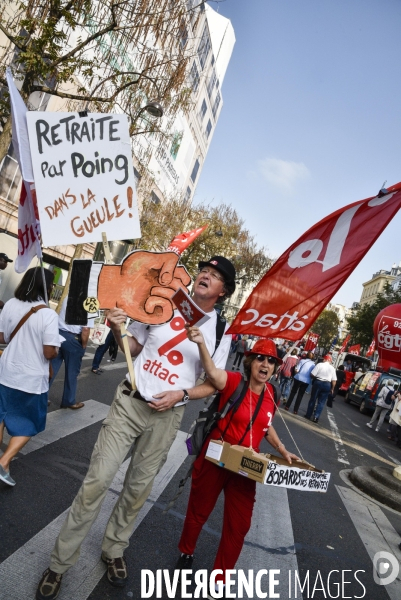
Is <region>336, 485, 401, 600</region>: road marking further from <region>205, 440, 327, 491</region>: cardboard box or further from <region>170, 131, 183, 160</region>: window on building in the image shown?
<region>170, 131, 183, 160</region>: window on building

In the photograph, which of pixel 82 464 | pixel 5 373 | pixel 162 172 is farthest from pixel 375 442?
pixel 162 172

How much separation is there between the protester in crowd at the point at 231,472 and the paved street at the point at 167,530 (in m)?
0.41

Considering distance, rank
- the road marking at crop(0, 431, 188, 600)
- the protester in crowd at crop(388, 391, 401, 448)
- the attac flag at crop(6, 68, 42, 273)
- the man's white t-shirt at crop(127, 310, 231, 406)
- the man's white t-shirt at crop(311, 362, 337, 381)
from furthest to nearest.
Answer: the man's white t-shirt at crop(311, 362, 337, 381) < the protester in crowd at crop(388, 391, 401, 448) < the attac flag at crop(6, 68, 42, 273) < the man's white t-shirt at crop(127, 310, 231, 406) < the road marking at crop(0, 431, 188, 600)

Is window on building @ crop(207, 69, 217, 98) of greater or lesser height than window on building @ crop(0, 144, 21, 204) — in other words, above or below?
above

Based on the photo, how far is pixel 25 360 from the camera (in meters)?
4.02

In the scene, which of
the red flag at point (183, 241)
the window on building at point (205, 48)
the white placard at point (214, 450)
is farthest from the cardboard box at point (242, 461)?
the window on building at point (205, 48)

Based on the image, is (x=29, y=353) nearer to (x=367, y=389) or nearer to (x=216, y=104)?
(x=367, y=389)

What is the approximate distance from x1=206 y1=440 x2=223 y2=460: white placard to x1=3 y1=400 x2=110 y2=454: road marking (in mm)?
2556

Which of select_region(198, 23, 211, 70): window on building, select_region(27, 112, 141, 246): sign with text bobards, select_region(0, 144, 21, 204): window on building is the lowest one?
select_region(27, 112, 141, 246): sign with text bobards

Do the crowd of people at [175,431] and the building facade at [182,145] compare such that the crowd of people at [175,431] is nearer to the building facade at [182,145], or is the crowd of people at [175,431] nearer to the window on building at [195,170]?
the building facade at [182,145]

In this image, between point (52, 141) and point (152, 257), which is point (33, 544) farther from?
point (52, 141)

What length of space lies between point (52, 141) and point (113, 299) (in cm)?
126

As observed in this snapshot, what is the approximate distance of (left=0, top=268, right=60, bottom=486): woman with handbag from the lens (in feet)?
13.1

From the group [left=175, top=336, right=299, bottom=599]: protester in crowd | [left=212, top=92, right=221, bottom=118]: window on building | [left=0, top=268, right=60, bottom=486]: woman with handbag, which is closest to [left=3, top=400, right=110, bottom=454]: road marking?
[left=0, top=268, right=60, bottom=486]: woman with handbag
